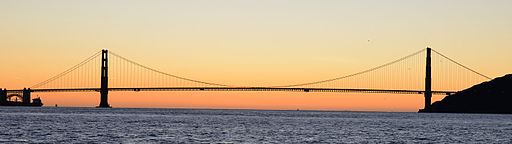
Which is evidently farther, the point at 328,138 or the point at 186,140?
the point at 328,138

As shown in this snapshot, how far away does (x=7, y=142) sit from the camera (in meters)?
56.6

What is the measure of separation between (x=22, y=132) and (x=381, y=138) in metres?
23.5

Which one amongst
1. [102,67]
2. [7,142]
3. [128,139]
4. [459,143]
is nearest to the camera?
[7,142]

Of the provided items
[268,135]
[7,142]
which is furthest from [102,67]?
[7,142]

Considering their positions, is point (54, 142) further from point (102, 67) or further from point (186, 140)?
point (102, 67)

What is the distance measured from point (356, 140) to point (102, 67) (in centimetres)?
12505

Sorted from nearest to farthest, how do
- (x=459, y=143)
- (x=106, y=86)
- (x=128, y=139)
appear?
1. (x=128, y=139)
2. (x=459, y=143)
3. (x=106, y=86)

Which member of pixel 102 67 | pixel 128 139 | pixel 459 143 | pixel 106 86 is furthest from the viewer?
pixel 102 67

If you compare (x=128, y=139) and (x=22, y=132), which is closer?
(x=128, y=139)

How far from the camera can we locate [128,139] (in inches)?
2425

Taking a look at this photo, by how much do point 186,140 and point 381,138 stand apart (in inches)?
564

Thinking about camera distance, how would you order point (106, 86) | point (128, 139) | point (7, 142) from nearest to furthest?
point (7, 142) < point (128, 139) < point (106, 86)

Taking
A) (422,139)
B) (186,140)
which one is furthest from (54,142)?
(422,139)

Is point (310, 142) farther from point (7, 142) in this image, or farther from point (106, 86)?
point (106, 86)
